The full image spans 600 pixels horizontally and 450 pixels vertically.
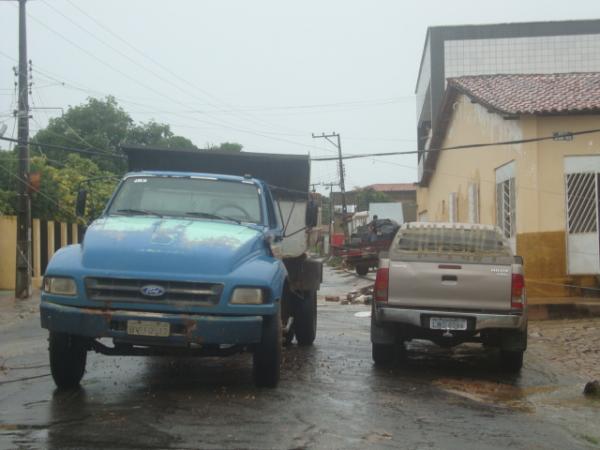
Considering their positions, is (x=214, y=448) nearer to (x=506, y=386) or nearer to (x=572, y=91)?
(x=506, y=386)

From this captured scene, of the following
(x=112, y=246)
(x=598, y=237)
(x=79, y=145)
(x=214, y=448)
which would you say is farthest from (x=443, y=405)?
(x=79, y=145)

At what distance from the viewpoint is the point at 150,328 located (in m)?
6.78

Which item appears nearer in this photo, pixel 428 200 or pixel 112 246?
pixel 112 246

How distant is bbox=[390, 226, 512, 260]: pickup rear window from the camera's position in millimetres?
9750

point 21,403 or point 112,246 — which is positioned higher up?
point 112,246

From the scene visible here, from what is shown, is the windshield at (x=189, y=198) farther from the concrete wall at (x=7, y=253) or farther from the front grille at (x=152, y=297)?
the concrete wall at (x=7, y=253)

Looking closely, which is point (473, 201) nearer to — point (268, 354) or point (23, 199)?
point (23, 199)

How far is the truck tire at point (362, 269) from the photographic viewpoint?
31350 millimetres

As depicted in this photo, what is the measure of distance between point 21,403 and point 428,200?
30.5 meters

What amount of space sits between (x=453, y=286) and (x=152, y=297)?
3.53 meters

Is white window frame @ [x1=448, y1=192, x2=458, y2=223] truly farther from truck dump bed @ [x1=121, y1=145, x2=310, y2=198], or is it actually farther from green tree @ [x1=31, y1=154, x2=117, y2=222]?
truck dump bed @ [x1=121, y1=145, x2=310, y2=198]

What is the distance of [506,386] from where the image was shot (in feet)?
28.2

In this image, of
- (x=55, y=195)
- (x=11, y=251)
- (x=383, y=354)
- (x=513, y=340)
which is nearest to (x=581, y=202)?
(x=513, y=340)

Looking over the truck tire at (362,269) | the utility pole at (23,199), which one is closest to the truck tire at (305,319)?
the utility pole at (23,199)
